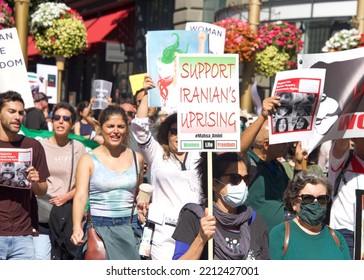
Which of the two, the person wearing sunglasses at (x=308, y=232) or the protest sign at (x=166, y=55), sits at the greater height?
the protest sign at (x=166, y=55)

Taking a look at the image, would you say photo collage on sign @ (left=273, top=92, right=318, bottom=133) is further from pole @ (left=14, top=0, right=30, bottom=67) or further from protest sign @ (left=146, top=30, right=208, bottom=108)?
pole @ (left=14, top=0, right=30, bottom=67)

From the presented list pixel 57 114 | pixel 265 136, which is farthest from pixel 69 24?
pixel 265 136

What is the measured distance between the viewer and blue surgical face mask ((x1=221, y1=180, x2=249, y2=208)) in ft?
16.6

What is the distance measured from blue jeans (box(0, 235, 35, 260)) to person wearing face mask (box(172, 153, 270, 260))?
178 cm

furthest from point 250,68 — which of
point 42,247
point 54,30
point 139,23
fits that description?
point 139,23

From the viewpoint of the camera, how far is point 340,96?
6.75m

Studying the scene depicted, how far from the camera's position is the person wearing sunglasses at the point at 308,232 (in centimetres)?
502

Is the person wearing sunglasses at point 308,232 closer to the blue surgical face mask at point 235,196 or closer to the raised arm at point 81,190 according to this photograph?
the blue surgical face mask at point 235,196

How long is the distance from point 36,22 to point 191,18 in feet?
23.0

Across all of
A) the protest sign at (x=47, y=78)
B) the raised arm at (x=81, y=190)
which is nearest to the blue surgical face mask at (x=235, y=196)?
the raised arm at (x=81, y=190)

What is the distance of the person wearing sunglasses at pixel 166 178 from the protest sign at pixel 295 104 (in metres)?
0.67
